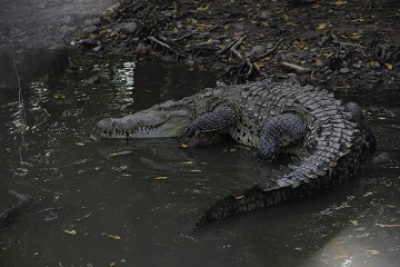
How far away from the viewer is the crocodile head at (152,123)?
7.73m

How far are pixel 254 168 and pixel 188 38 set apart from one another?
5686 millimetres

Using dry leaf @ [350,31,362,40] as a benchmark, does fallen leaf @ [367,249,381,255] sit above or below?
below

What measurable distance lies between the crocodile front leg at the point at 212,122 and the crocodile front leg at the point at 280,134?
71 cm

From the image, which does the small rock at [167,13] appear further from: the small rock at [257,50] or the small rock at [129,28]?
the small rock at [257,50]

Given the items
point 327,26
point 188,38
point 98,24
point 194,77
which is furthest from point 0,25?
point 327,26

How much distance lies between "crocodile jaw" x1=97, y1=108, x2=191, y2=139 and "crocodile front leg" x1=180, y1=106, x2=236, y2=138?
248mm

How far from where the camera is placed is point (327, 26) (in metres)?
11.5

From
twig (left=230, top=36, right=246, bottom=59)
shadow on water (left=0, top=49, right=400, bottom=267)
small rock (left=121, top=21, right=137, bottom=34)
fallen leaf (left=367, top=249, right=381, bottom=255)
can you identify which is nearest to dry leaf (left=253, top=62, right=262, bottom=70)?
twig (left=230, top=36, right=246, bottom=59)

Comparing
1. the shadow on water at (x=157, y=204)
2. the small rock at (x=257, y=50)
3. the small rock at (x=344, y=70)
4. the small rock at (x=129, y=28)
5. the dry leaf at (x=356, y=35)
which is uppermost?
the dry leaf at (x=356, y=35)

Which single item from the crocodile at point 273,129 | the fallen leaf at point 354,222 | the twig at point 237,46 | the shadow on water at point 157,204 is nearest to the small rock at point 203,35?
the twig at point 237,46

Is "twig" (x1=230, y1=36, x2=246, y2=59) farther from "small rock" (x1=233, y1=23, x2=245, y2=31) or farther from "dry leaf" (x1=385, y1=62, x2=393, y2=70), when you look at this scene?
"dry leaf" (x1=385, y1=62, x2=393, y2=70)

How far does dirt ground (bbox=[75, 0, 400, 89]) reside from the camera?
9945mm

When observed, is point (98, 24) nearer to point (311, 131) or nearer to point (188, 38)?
point (188, 38)

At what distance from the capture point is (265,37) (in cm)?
1147
